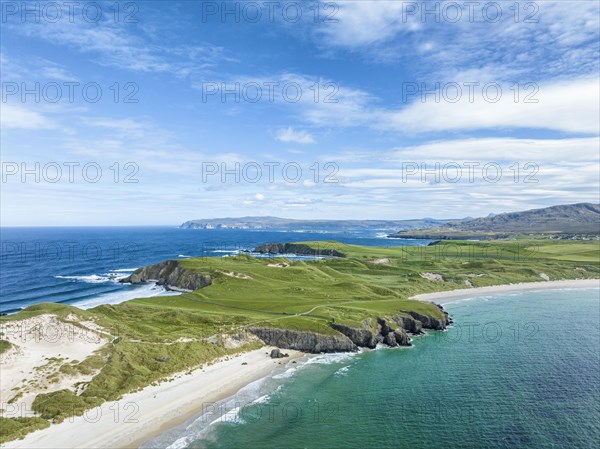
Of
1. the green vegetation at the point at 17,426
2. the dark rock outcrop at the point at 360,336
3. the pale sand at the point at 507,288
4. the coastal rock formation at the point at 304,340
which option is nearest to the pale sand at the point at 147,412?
the green vegetation at the point at 17,426

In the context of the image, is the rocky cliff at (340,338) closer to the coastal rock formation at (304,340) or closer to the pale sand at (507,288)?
the coastal rock formation at (304,340)

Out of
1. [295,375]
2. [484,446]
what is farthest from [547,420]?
[295,375]

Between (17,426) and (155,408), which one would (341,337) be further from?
(17,426)

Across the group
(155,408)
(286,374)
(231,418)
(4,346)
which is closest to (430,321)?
(286,374)

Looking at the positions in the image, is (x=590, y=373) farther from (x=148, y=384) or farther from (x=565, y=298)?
(x=565, y=298)

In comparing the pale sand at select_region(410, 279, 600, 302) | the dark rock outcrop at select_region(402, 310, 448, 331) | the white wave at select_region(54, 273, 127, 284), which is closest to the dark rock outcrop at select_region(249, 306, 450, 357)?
the dark rock outcrop at select_region(402, 310, 448, 331)

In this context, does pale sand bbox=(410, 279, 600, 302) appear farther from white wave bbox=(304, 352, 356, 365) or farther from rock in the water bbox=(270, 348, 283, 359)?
rock in the water bbox=(270, 348, 283, 359)
